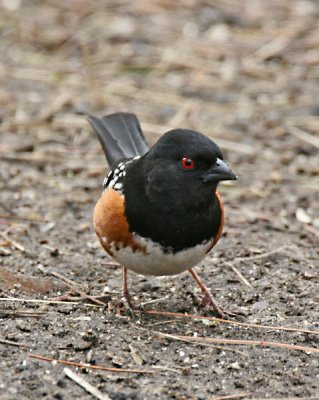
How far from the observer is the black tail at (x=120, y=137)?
4469mm

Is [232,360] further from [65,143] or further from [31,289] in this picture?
[65,143]

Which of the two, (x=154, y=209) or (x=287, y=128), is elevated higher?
(x=154, y=209)

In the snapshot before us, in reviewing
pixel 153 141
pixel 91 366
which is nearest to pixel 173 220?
pixel 91 366

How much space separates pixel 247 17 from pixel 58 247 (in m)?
4.84

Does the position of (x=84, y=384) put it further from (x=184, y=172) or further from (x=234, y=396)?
(x=184, y=172)

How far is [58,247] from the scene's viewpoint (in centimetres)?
459

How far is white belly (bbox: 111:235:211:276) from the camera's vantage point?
3.45 m

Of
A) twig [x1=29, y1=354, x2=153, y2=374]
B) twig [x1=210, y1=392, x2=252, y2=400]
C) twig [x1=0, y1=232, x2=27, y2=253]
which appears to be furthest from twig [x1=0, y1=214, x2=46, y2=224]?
twig [x1=210, y1=392, x2=252, y2=400]

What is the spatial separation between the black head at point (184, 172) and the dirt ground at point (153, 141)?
58 centimetres

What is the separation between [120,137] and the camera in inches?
179

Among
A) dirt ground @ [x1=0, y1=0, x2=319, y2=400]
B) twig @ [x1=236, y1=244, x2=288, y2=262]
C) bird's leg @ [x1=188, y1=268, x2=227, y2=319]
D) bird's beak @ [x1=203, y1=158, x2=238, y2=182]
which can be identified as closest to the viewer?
dirt ground @ [x1=0, y1=0, x2=319, y2=400]

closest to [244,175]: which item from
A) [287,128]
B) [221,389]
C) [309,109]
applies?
[287,128]

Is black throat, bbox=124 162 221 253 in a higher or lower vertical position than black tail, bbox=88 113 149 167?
higher

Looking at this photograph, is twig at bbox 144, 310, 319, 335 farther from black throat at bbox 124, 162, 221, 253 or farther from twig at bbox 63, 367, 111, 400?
twig at bbox 63, 367, 111, 400
